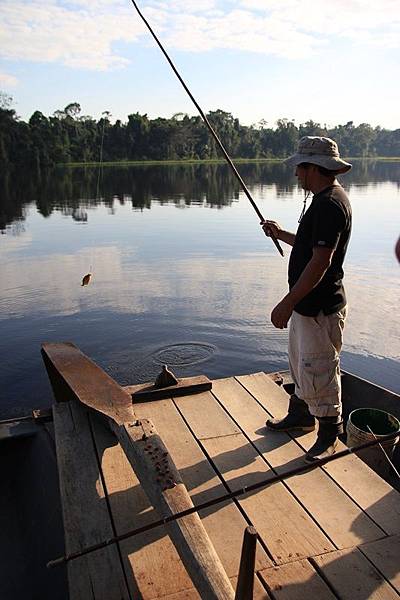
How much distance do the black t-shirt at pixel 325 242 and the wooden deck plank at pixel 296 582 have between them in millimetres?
1408

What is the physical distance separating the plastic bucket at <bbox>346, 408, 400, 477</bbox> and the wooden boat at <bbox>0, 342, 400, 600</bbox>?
27 centimetres

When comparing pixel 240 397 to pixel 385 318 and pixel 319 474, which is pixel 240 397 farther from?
pixel 385 318

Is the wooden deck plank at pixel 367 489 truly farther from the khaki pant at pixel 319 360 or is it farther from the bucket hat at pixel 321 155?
the bucket hat at pixel 321 155

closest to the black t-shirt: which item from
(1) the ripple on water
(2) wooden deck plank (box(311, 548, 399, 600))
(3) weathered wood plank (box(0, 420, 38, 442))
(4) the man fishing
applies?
(4) the man fishing

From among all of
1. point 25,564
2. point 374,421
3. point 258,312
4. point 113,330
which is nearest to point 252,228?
point 258,312

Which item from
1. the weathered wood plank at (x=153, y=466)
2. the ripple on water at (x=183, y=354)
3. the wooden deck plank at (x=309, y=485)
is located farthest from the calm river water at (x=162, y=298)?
the wooden deck plank at (x=309, y=485)

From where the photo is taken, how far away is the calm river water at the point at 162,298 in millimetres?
7699

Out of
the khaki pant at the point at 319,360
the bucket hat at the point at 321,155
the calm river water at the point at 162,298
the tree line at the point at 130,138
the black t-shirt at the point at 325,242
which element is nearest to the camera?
the black t-shirt at the point at 325,242

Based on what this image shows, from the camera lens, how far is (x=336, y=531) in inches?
105

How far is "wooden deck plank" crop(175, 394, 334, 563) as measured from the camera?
8.43 feet

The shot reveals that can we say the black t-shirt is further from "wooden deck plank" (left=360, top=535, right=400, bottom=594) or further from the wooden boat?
"wooden deck plank" (left=360, top=535, right=400, bottom=594)

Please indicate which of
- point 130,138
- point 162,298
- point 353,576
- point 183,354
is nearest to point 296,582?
point 353,576

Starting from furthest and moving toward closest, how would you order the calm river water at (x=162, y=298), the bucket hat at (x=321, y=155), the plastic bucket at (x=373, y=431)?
the calm river water at (x=162, y=298), the plastic bucket at (x=373, y=431), the bucket hat at (x=321, y=155)

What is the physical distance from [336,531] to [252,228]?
57.9 feet
